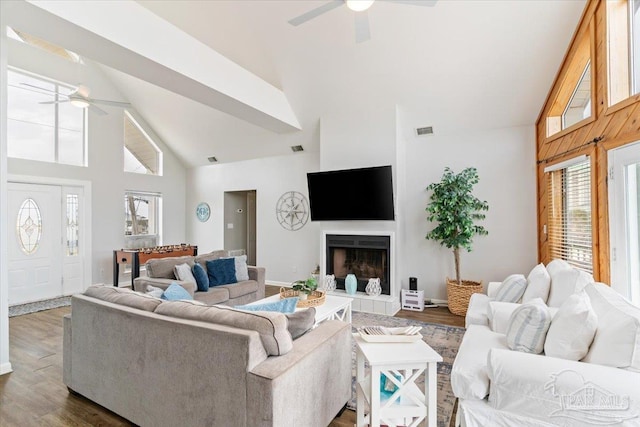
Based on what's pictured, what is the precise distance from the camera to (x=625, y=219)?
2.82m

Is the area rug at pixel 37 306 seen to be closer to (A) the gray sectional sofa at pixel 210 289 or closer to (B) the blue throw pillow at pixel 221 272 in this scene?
(A) the gray sectional sofa at pixel 210 289

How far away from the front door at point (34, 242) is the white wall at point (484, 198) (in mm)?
5987

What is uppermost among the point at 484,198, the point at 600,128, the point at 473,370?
the point at 600,128

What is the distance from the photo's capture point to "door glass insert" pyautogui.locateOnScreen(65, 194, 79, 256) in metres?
5.81

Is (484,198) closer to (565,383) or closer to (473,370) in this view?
(473,370)

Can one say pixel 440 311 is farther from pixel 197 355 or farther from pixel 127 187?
pixel 127 187

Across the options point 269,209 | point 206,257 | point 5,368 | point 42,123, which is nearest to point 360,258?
point 206,257

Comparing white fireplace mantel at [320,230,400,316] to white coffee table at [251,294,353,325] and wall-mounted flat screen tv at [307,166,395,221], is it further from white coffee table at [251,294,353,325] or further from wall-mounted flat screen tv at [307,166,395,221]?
white coffee table at [251,294,353,325]

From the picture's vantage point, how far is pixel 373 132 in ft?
16.2

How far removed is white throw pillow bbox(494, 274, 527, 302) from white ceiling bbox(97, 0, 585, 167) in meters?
2.52

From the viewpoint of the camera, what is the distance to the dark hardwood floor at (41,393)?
2184 millimetres

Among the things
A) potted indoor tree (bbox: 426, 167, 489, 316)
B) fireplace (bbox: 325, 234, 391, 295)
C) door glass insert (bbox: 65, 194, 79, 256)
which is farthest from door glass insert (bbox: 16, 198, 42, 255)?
potted indoor tree (bbox: 426, 167, 489, 316)

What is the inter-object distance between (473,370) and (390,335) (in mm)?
506

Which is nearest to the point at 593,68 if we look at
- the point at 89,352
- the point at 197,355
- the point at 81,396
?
the point at 197,355
